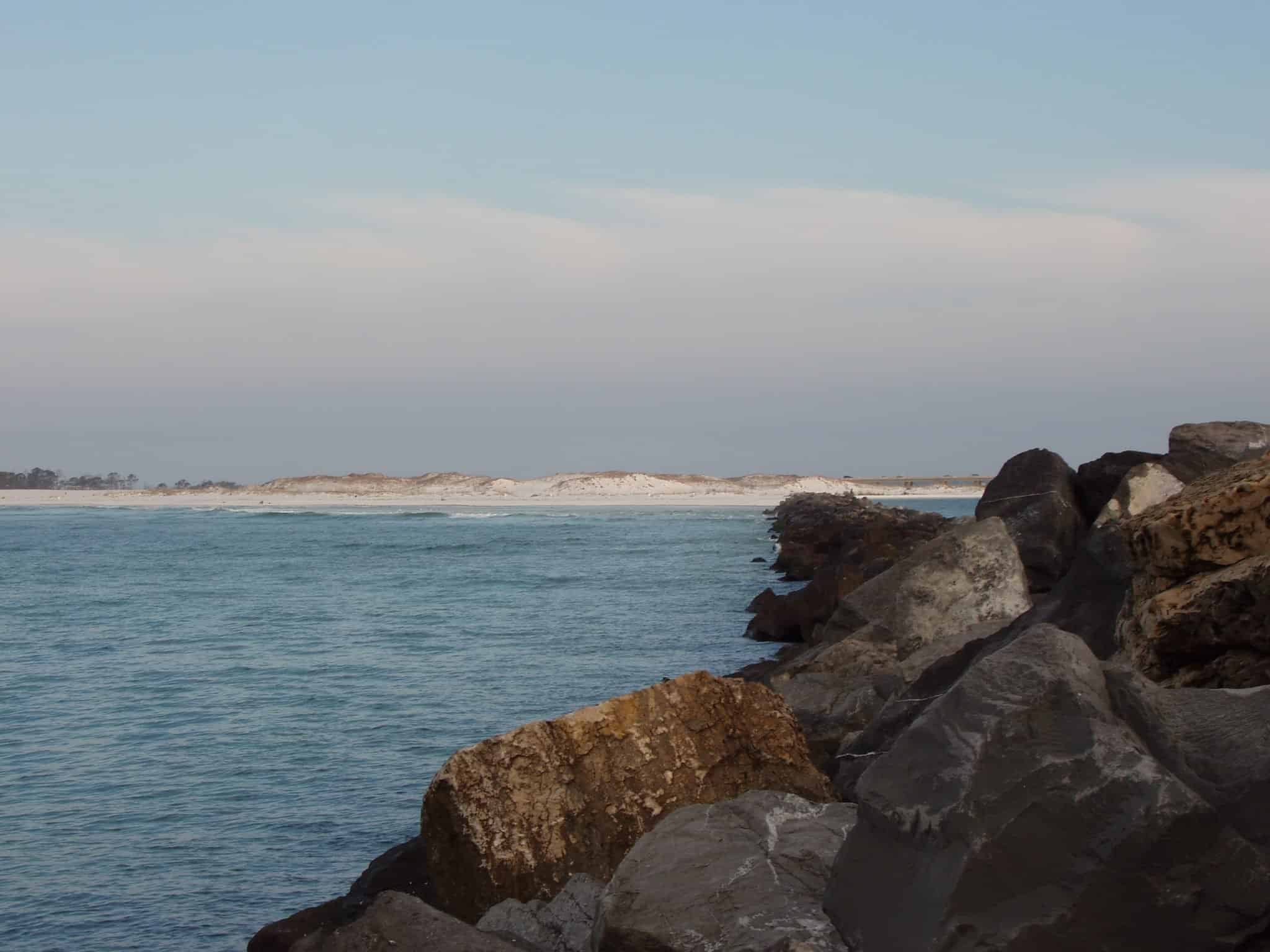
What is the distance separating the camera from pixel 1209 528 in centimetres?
519

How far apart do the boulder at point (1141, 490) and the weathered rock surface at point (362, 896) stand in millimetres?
6836

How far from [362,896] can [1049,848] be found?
15.1 ft

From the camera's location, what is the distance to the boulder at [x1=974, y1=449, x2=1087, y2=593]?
45.4 feet

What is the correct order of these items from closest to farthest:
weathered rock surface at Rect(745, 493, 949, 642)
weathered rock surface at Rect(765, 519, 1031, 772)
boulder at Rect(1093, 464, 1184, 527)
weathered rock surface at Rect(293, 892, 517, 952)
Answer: weathered rock surface at Rect(293, 892, 517, 952)
boulder at Rect(1093, 464, 1184, 527)
weathered rock surface at Rect(765, 519, 1031, 772)
weathered rock surface at Rect(745, 493, 949, 642)

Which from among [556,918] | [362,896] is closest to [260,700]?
[362,896]

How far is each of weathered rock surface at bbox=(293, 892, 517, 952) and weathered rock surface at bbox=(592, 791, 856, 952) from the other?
51cm

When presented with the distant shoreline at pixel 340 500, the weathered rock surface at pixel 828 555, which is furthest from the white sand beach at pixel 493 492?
the weathered rock surface at pixel 828 555

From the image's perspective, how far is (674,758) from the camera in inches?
258

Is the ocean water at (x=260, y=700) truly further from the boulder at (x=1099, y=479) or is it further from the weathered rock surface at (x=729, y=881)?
the boulder at (x=1099, y=479)

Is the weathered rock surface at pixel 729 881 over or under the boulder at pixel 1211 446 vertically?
under

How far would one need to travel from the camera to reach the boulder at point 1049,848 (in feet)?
11.6

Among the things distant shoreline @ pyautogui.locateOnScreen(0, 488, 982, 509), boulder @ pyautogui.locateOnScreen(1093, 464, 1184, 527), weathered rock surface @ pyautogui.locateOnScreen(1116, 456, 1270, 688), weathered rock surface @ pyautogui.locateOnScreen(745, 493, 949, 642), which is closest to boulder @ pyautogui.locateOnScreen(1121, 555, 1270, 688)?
weathered rock surface @ pyautogui.locateOnScreen(1116, 456, 1270, 688)

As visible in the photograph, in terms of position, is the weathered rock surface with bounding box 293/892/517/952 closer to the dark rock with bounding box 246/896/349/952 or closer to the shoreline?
the dark rock with bounding box 246/896/349/952

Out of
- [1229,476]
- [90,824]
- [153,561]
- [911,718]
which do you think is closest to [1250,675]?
[1229,476]
